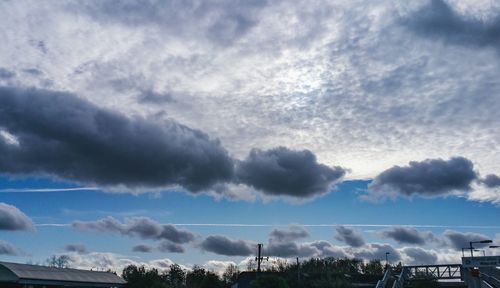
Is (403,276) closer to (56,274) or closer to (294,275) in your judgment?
(294,275)

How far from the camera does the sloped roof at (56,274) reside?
46.2 metres

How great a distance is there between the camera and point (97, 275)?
6153 centimetres

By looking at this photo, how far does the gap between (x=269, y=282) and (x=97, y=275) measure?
31540mm

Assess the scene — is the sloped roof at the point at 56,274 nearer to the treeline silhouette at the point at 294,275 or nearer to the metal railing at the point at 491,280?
the treeline silhouette at the point at 294,275

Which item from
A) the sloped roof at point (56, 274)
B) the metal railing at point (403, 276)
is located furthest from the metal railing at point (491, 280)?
the sloped roof at point (56, 274)

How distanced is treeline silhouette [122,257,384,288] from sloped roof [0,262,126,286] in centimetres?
676

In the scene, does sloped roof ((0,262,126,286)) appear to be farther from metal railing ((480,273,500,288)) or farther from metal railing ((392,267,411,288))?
metal railing ((480,273,500,288))

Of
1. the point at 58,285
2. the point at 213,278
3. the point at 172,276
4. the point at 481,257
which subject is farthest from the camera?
the point at 172,276

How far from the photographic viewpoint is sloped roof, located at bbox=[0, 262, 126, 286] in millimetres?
46156

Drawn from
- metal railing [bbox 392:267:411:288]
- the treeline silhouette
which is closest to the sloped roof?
the treeline silhouette

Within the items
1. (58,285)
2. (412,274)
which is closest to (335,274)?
(412,274)

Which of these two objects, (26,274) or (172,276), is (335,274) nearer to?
(26,274)

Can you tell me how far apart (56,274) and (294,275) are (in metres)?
31.5

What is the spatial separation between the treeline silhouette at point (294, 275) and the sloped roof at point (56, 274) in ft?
22.2
